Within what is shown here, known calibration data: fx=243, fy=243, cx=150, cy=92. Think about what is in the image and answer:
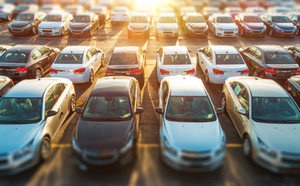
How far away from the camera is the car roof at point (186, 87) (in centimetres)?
737

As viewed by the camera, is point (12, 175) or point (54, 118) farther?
point (54, 118)

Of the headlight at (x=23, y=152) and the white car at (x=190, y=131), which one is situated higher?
the white car at (x=190, y=131)

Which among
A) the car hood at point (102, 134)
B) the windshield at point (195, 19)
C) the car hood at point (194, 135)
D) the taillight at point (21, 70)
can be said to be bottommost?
the taillight at point (21, 70)

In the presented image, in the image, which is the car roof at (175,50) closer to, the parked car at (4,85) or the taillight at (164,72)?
the taillight at (164,72)

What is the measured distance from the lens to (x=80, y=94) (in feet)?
34.8

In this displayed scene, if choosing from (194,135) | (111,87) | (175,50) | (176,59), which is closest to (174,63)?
(176,59)

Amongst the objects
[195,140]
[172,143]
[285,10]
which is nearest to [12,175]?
[172,143]

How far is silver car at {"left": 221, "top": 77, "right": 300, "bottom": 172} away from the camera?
5.81 meters

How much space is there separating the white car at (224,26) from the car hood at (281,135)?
1397cm

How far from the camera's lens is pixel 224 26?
19.5 m

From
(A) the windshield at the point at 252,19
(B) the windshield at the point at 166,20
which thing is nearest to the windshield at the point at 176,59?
(B) the windshield at the point at 166,20

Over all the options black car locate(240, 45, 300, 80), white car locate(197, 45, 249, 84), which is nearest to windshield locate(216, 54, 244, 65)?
white car locate(197, 45, 249, 84)

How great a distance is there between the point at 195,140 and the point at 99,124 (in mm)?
2613

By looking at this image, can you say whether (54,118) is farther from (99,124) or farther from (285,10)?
(285,10)
